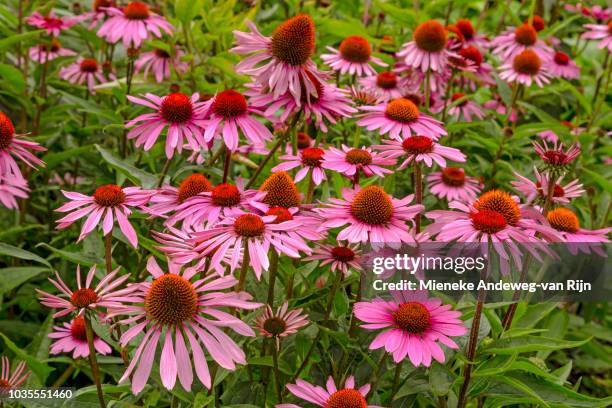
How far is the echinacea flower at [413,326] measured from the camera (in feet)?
4.21

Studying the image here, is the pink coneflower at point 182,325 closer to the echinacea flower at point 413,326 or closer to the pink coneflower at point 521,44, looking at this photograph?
the echinacea flower at point 413,326

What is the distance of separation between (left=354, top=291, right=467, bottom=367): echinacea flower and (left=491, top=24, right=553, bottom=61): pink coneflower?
201 cm

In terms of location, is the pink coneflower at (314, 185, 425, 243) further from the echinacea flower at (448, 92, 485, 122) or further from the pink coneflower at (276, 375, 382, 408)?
the echinacea flower at (448, 92, 485, 122)

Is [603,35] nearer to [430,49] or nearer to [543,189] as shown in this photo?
[430,49]

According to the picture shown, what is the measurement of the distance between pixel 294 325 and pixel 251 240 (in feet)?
0.80

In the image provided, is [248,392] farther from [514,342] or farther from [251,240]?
[514,342]

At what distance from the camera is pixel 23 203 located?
2574 mm

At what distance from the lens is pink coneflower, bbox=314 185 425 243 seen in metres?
1.39

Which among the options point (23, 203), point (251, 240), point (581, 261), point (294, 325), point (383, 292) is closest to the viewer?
point (251, 240)

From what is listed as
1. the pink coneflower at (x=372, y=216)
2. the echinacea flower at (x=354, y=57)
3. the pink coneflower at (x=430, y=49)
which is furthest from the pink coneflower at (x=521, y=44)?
the pink coneflower at (x=372, y=216)

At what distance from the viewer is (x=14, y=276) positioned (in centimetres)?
211

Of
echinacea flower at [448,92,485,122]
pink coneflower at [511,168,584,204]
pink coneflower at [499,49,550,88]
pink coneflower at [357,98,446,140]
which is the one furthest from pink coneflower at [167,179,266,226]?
pink coneflower at [499,49,550,88]

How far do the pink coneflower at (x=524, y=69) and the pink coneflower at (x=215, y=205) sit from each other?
1780mm

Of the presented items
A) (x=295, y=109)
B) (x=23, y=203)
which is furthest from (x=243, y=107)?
(x=23, y=203)
